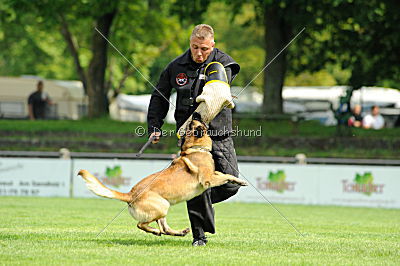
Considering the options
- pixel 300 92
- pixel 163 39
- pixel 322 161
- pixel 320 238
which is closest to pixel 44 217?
pixel 320 238

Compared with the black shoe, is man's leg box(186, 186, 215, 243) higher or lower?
higher

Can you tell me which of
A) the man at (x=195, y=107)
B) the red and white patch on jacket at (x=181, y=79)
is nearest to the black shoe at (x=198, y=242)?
the man at (x=195, y=107)

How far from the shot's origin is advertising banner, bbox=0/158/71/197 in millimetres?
19562

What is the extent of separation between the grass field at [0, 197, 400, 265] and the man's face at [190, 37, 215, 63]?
202 cm

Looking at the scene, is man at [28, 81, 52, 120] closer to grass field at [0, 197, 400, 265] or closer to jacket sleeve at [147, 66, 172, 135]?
grass field at [0, 197, 400, 265]

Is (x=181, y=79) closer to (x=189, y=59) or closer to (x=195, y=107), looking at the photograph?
(x=189, y=59)

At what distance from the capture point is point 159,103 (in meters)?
8.21

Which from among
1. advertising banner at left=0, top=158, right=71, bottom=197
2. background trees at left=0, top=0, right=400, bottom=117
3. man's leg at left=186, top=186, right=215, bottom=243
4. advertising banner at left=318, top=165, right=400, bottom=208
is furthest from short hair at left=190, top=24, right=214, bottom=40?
background trees at left=0, top=0, right=400, bottom=117

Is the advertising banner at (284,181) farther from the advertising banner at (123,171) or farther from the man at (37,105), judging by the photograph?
the man at (37,105)

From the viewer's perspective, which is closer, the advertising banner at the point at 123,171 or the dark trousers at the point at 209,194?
the dark trousers at the point at 209,194

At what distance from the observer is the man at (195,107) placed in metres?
7.81

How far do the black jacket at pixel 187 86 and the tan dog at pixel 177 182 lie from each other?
11.3 inches

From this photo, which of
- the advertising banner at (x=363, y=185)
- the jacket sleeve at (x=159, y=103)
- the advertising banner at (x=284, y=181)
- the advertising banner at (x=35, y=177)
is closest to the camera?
the jacket sleeve at (x=159, y=103)

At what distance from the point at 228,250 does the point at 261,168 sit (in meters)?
11.5
